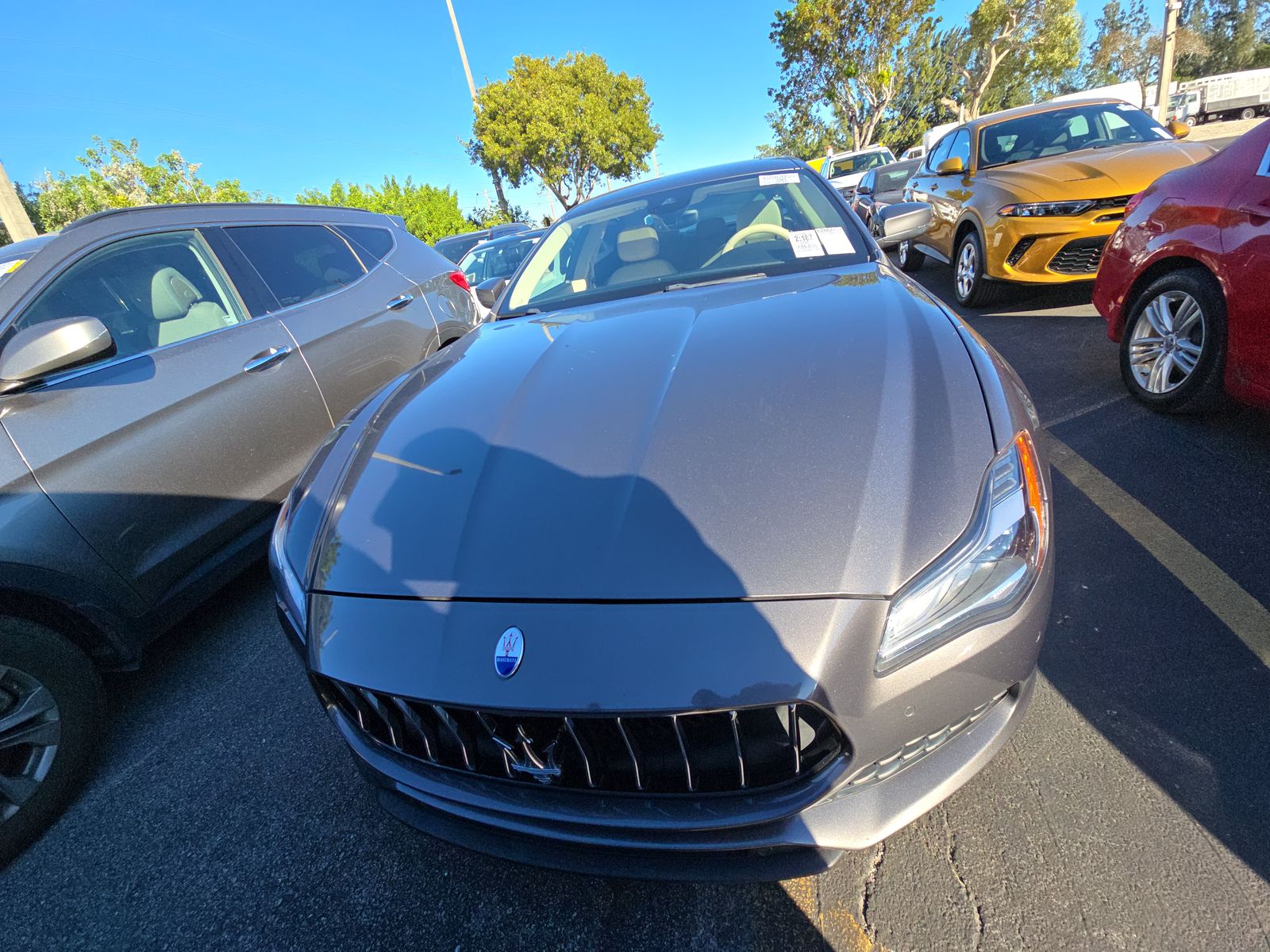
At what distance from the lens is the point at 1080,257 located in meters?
4.38

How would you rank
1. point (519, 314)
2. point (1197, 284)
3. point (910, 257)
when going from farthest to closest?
point (910, 257) < point (1197, 284) < point (519, 314)

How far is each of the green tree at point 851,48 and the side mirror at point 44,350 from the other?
28068mm

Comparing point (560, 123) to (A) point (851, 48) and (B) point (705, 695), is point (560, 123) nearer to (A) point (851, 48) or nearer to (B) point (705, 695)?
(A) point (851, 48)

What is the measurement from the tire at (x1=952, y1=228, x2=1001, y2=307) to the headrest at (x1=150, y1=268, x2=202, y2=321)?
5275 mm

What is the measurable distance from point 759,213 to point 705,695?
2149mm

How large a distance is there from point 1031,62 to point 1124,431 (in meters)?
37.4

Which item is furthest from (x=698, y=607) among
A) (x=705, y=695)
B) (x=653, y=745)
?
(x=653, y=745)

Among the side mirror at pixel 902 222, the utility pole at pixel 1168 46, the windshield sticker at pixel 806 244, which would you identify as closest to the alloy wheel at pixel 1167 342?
the side mirror at pixel 902 222

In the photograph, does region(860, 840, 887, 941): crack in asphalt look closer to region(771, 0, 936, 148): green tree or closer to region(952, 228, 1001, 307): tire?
region(952, 228, 1001, 307): tire

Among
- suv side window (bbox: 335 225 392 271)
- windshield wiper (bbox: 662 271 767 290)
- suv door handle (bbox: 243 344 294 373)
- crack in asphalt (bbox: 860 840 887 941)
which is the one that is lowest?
crack in asphalt (bbox: 860 840 887 941)

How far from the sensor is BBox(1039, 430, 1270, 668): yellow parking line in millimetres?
1809

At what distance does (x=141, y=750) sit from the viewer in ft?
6.86

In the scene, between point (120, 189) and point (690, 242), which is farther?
point (120, 189)

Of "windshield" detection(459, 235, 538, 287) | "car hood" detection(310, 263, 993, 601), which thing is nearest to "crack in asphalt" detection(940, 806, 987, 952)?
"car hood" detection(310, 263, 993, 601)
